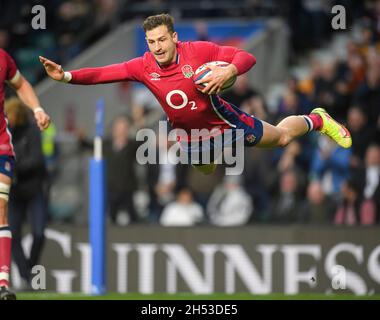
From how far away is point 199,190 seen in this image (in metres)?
15.6

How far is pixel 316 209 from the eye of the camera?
14602 millimetres

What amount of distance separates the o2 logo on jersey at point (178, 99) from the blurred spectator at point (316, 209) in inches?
194

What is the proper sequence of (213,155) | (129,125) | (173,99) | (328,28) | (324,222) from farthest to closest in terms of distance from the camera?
(328,28)
(129,125)
(324,222)
(213,155)
(173,99)

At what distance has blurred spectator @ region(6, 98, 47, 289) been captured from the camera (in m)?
12.8

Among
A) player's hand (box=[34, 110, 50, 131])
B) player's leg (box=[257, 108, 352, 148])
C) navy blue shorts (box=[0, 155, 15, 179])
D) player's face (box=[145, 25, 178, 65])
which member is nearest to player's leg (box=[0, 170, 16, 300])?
navy blue shorts (box=[0, 155, 15, 179])

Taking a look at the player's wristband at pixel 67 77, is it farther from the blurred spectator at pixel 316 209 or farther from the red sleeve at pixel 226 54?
the blurred spectator at pixel 316 209

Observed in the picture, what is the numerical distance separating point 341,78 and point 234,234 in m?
4.07

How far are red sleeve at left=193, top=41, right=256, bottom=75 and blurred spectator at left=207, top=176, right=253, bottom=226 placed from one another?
18.1 ft

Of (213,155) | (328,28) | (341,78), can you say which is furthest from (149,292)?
(328,28)

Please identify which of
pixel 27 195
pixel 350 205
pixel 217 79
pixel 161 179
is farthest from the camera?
pixel 161 179

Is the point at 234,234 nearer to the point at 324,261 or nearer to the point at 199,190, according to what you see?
the point at 324,261

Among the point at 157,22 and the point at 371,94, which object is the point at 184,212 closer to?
the point at 371,94

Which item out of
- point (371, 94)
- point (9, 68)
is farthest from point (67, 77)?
point (371, 94)

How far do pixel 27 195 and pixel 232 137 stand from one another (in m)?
3.30
